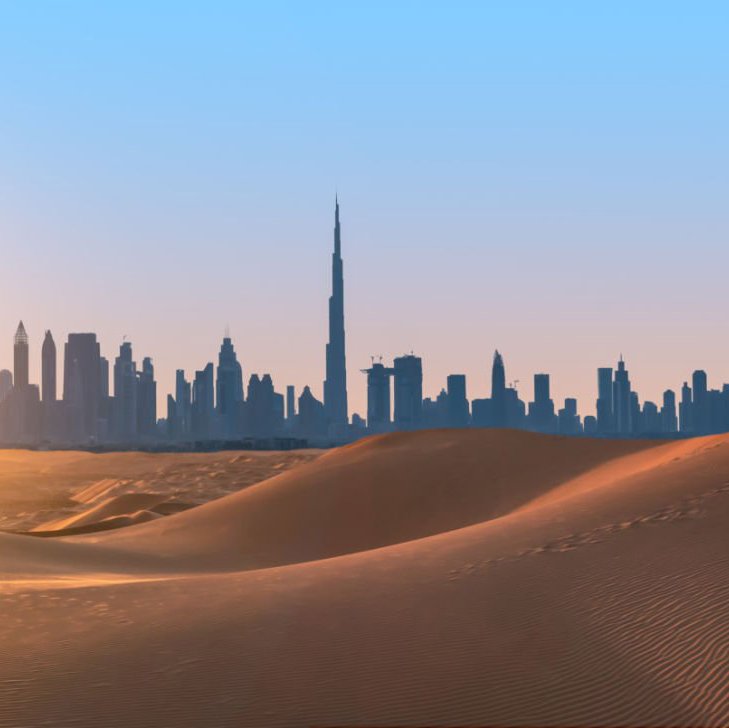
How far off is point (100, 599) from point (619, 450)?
17.2 metres

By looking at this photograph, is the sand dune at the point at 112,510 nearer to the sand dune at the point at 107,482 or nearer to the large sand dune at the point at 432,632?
the sand dune at the point at 107,482

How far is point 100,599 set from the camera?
10781mm

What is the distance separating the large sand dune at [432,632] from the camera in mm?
7242

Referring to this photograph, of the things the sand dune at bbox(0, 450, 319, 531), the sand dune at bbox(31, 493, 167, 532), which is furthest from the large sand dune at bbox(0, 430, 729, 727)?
the sand dune at bbox(0, 450, 319, 531)

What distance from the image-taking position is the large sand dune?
285 inches

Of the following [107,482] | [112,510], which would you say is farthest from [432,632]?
[107,482]

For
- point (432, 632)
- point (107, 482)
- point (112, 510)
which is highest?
point (432, 632)

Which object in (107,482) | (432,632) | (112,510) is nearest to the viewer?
(432,632)

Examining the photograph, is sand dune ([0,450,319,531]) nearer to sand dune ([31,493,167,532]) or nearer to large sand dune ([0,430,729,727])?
sand dune ([31,493,167,532])

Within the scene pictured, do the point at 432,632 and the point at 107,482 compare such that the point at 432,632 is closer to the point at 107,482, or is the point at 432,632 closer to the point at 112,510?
the point at 112,510

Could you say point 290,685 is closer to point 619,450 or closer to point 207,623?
point 207,623

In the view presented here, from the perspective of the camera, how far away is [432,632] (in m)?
8.60

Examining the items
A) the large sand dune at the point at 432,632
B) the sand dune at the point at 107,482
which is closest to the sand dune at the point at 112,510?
the sand dune at the point at 107,482

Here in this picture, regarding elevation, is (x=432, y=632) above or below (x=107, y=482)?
above
